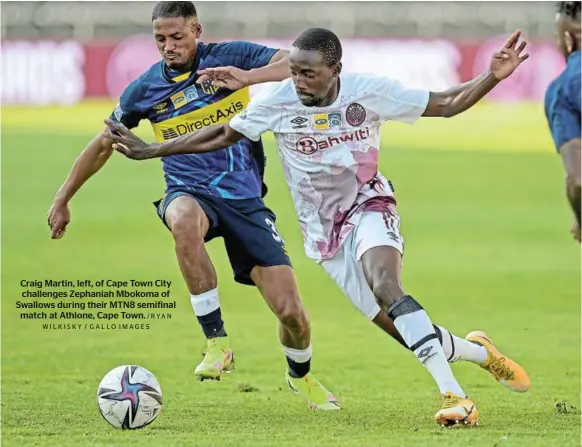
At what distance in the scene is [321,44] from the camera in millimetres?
7156

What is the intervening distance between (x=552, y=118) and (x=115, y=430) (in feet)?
10.0

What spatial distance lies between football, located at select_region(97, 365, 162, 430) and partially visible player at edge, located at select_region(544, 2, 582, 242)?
2.65 m

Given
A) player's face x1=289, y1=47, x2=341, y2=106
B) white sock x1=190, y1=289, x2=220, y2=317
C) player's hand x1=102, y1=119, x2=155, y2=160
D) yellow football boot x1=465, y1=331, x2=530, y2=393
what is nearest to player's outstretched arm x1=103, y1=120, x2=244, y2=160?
player's hand x1=102, y1=119, x2=155, y2=160

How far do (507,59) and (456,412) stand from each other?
6.69ft

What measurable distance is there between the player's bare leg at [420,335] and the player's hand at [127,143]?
64.8 inches

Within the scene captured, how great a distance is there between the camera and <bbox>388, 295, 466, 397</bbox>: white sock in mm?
6887

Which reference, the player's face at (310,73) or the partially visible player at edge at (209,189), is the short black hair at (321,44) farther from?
the partially visible player at edge at (209,189)

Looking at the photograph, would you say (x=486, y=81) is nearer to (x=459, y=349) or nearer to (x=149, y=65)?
(x=459, y=349)

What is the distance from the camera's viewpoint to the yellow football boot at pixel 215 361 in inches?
316

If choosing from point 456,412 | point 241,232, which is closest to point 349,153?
point 241,232

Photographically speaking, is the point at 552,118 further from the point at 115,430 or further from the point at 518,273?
the point at 518,273

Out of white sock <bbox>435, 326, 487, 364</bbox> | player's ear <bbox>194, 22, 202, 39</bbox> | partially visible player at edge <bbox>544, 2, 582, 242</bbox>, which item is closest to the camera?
partially visible player at edge <bbox>544, 2, 582, 242</bbox>

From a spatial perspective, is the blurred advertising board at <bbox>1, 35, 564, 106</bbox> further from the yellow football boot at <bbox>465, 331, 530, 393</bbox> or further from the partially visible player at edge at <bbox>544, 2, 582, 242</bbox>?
the partially visible player at edge at <bbox>544, 2, 582, 242</bbox>

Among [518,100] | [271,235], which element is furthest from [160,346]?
[518,100]
